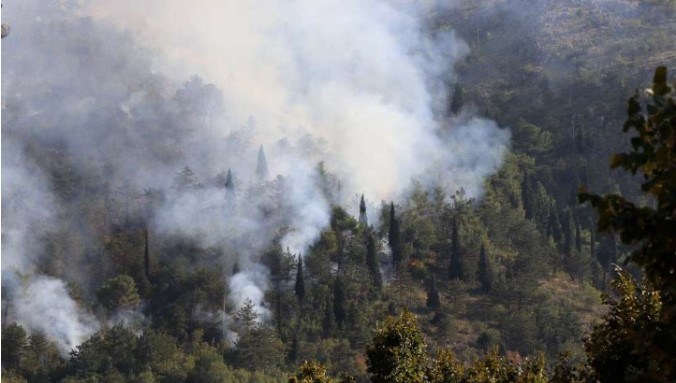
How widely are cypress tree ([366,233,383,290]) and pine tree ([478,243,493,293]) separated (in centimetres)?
1191

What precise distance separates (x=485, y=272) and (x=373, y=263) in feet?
43.3

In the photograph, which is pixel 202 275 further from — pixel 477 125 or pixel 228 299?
pixel 477 125

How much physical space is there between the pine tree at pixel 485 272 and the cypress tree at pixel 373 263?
39.1 ft

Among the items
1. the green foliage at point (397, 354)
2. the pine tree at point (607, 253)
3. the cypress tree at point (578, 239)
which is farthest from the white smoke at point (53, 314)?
the green foliage at point (397, 354)

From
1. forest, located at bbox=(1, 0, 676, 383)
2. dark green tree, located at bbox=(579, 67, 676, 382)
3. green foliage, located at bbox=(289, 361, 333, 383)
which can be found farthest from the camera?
forest, located at bbox=(1, 0, 676, 383)

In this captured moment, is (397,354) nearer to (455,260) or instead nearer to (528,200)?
(455,260)

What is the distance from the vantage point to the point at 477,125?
144500mm

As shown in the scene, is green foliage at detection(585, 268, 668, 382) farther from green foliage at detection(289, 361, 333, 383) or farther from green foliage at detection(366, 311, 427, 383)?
green foliage at detection(289, 361, 333, 383)

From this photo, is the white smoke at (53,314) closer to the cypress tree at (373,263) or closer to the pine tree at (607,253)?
the cypress tree at (373,263)

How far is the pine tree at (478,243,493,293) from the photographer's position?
337 feet

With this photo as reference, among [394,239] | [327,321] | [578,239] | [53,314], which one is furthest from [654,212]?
[578,239]

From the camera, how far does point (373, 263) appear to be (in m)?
105

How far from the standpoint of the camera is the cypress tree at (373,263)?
4058 inches

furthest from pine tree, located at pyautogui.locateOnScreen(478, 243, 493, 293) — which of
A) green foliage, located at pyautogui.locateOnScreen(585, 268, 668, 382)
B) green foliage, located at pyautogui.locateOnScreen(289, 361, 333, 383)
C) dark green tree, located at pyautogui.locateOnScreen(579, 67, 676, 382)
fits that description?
dark green tree, located at pyautogui.locateOnScreen(579, 67, 676, 382)
